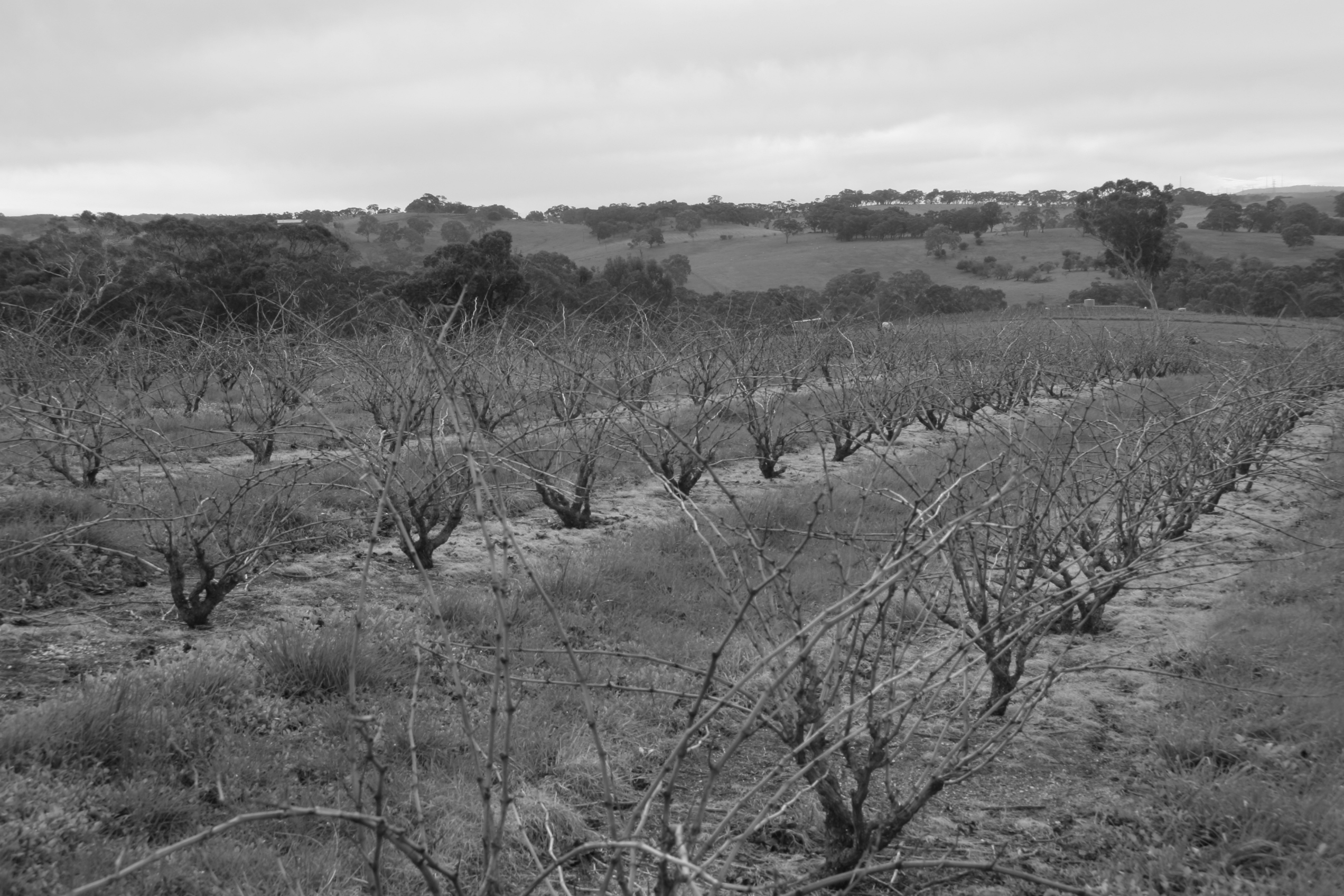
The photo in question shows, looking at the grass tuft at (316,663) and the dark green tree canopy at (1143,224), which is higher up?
the dark green tree canopy at (1143,224)

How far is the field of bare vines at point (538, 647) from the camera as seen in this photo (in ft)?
7.76

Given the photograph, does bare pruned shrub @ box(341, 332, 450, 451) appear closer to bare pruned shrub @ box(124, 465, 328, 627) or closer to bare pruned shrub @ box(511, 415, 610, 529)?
bare pruned shrub @ box(124, 465, 328, 627)

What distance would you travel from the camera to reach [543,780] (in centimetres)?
339

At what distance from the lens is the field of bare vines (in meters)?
2.37

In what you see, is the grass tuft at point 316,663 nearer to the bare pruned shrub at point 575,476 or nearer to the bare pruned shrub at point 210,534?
the bare pruned shrub at point 210,534

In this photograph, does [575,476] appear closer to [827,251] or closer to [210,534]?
[210,534]

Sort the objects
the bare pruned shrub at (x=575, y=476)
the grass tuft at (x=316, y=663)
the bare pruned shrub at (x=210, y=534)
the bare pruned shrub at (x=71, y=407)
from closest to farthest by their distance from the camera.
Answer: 1. the grass tuft at (x=316, y=663)
2. the bare pruned shrub at (x=210, y=534)
3. the bare pruned shrub at (x=71, y=407)
4. the bare pruned shrub at (x=575, y=476)

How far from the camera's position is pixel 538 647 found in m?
4.81

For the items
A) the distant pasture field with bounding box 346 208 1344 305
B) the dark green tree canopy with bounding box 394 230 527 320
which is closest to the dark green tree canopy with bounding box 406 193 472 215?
the distant pasture field with bounding box 346 208 1344 305

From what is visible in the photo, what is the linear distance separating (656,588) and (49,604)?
3.31 metres

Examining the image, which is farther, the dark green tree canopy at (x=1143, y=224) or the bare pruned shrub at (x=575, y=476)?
the dark green tree canopy at (x=1143, y=224)

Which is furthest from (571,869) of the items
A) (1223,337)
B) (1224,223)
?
(1224,223)

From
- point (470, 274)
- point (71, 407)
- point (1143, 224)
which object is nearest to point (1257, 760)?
point (71, 407)

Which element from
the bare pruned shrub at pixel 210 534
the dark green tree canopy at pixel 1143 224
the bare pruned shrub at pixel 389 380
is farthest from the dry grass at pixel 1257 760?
the dark green tree canopy at pixel 1143 224
